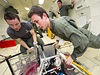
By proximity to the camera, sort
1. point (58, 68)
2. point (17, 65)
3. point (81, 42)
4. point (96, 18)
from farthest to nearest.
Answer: point (96, 18), point (58, 68), point (17, 65), point (81, 42)

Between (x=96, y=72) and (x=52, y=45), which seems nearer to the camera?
(x=96, y=72)

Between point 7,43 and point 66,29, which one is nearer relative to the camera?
point 66,29

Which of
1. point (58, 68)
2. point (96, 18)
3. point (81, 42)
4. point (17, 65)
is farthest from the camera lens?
point (96, 18)

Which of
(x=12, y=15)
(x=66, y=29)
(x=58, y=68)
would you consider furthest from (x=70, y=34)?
(x=12, y=15)

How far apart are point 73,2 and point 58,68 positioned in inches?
77.5

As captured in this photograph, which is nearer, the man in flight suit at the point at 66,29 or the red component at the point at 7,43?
the man in flight suit at the point at 66,29

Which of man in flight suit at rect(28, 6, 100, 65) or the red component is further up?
man in flight suit at rect(28, 6, 100, 65)

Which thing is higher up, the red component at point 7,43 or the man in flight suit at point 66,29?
the man in flight suit at point 66,29

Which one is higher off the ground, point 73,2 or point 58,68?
point 73,2

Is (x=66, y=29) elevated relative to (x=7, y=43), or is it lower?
elevated

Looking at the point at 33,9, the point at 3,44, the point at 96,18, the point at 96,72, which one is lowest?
the point at 96,72

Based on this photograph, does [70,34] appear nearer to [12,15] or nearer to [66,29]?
[66,29]

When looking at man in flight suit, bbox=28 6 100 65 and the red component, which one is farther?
the red component

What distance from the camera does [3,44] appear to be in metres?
2.05
